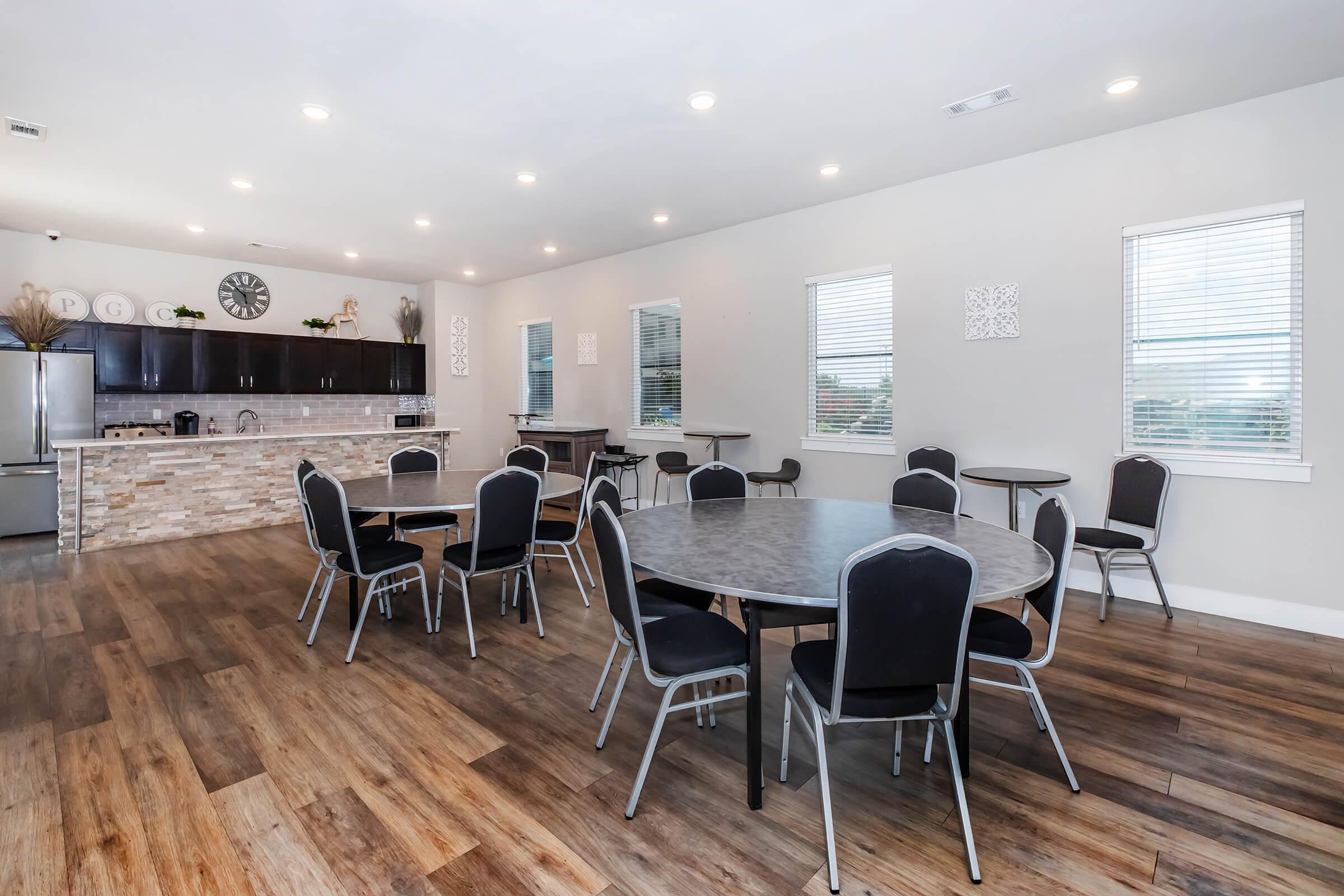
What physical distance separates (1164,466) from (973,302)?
5.32 feet

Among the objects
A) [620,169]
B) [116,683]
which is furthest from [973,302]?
[116,683]

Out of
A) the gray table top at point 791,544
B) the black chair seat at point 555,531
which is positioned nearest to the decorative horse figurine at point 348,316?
the black chair seat at point 555,531

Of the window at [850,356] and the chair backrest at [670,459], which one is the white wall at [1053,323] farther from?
the chair backrest at [670,459]

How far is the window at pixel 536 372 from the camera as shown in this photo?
8266 millimetres

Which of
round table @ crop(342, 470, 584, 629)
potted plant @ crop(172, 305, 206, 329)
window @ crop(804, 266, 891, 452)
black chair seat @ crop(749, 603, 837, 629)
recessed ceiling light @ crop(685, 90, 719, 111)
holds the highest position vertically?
recessed ceiling light @ crop(685, 90, 719, 111)

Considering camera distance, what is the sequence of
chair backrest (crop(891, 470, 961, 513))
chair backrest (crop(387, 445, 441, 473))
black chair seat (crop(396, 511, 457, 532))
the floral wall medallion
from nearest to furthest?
chair backrest (crop(891, 470, 961, 513)) → black chair seat (crop(396, 511, 457, 532)) → the floral wall medallion → chair backrest (crop(387, 445, 441, 473))

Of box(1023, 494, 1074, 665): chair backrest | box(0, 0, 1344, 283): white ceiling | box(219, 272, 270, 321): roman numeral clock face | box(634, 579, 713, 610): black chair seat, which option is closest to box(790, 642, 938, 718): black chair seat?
box(1023, 494, 1074, 665): chair backrest

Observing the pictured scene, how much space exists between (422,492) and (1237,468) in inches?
186

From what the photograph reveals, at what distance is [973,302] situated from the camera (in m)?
4.62

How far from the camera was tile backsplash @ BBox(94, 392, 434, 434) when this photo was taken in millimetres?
6812

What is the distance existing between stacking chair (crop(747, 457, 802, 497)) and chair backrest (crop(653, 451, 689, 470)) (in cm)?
84

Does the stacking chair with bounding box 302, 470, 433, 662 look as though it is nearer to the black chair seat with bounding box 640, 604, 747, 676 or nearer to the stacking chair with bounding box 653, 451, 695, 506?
the black chair seat with bounding box 640, 604, 747, 676

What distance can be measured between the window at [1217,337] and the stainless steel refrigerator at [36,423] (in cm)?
882

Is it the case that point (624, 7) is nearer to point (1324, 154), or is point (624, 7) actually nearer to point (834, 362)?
point (834, 362)
